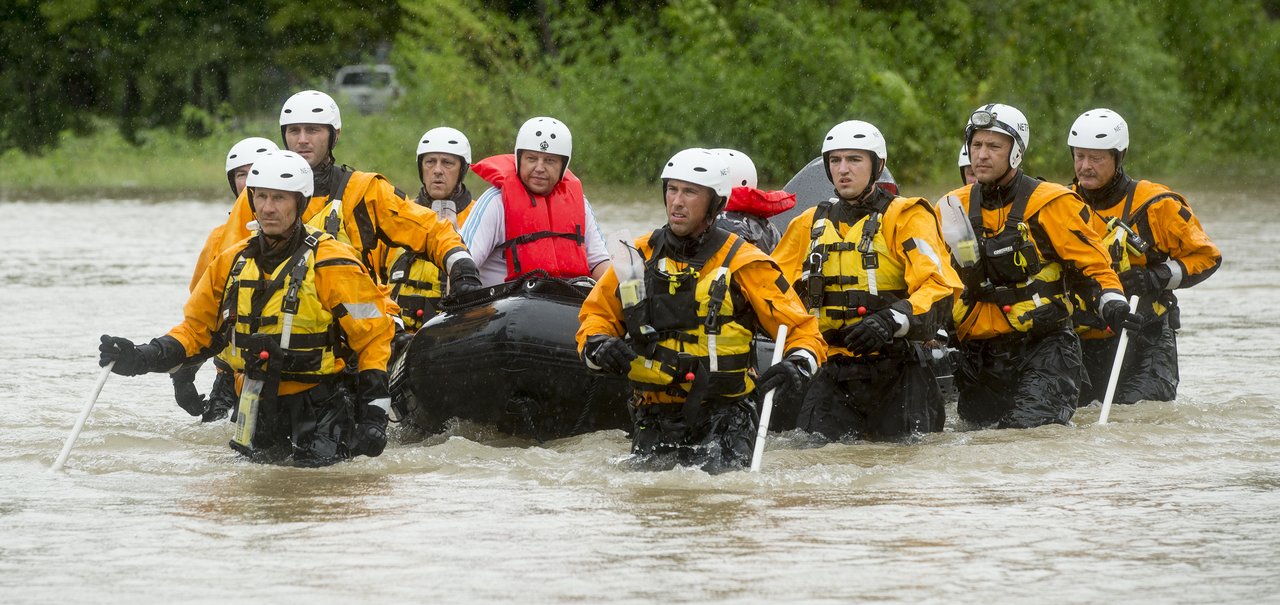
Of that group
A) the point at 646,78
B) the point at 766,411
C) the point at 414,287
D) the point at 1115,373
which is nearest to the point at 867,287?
the point at 766,411

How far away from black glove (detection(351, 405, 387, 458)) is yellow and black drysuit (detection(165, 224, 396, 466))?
3cm

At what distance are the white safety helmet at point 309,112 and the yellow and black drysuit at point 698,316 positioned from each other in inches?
84.0

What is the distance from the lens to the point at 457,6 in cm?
3184

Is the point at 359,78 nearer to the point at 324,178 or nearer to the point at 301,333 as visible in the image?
the point at 324,178

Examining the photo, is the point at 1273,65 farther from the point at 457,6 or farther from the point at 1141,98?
the point at 457,6

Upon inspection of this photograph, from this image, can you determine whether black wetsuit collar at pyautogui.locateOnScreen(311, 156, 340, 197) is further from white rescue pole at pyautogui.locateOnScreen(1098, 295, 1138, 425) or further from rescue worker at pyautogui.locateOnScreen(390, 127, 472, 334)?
white rescue pole at pyautogui.locateOnScreen(1098, 295, 1138, 425)

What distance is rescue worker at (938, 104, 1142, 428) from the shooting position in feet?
26.3

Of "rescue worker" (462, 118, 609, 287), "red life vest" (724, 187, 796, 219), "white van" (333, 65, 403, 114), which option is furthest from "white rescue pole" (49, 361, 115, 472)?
"white van" (333, 65, 403, 114)

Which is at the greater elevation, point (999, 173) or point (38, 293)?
point (999, 173)

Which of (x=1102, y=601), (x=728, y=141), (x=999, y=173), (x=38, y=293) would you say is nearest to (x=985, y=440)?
(x=999, y=173)

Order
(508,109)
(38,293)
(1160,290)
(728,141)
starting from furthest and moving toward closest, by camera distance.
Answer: (508,109), (728,141), (38,293), (1160,290)

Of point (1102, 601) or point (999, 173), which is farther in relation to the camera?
point (999, 173)

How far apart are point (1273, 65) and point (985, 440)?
2847 centimetres

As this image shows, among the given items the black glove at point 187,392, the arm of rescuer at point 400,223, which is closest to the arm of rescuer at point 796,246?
the arm of rescuer at point 400,223
